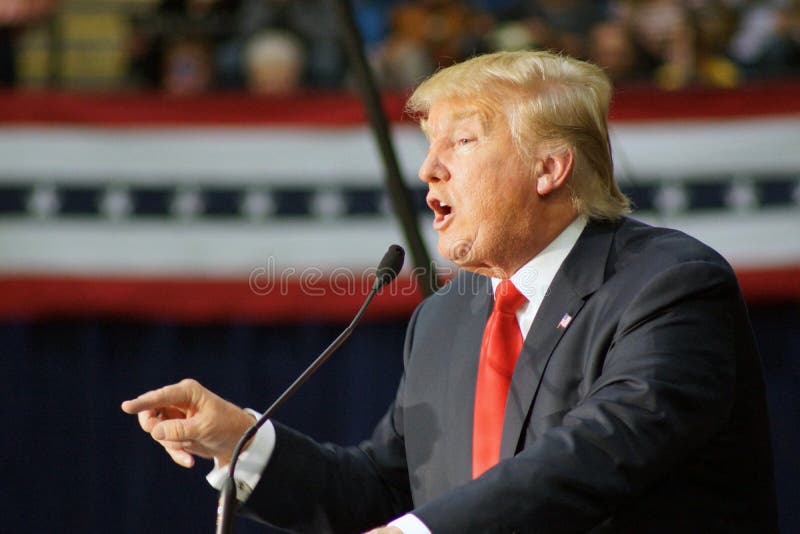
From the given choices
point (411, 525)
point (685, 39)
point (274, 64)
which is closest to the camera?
point (411, 525)

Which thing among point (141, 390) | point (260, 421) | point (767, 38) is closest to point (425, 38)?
point (767, 38)

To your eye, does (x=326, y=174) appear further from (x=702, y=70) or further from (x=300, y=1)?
(x=702, y=70)

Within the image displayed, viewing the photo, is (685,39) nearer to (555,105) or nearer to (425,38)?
(425,38)

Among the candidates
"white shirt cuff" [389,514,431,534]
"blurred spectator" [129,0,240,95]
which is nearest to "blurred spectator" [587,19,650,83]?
"blurred spectator" [129,0,240,95]

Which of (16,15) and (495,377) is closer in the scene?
(495,377)

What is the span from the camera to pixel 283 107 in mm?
3857

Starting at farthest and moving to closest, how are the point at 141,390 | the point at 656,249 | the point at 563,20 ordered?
the point at 563,20, the point at 141,390, the point at 656,249

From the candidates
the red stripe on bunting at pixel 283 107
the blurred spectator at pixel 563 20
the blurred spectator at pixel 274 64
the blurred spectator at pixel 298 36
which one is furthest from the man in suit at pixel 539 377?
the blurred spectator at pixel 563 20

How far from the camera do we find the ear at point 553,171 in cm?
178

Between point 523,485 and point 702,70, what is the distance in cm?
323

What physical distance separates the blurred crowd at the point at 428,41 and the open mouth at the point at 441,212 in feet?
7.87

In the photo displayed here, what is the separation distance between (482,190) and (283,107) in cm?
218

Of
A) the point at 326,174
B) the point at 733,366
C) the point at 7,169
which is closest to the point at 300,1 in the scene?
the point at 326,174

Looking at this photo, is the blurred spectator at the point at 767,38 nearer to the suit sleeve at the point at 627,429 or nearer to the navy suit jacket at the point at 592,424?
the navy suit jacket at the point at 592,424
